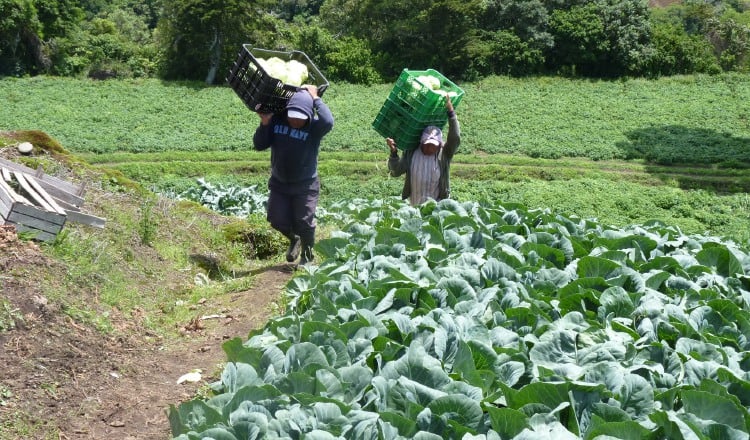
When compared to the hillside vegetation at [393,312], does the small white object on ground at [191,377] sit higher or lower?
lower

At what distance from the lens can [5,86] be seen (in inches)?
1356

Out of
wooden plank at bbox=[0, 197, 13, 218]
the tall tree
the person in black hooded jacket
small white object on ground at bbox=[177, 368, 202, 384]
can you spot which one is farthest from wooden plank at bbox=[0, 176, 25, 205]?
the tall tree

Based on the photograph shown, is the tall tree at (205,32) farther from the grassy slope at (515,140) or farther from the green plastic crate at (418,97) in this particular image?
the green plastic crate at (418,97)

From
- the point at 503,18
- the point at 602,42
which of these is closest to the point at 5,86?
the point at 503,18

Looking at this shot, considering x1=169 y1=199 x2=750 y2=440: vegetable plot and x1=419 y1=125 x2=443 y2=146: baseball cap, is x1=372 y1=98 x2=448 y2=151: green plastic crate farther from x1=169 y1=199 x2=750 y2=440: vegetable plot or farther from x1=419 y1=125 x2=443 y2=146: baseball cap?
x1=169 y1=199 x2=750 y2=440: vegetable plot

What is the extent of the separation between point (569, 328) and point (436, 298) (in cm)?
80

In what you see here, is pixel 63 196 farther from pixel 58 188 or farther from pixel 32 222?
pixel 32 222

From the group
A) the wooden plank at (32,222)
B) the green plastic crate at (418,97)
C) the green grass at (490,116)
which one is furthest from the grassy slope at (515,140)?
the wooden plank at (32,222)

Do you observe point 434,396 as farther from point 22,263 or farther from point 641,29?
point 641,29

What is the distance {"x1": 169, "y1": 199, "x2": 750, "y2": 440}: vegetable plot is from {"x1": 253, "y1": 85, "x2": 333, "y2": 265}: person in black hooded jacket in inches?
66.0

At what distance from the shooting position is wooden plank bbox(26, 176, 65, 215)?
22.8 feet

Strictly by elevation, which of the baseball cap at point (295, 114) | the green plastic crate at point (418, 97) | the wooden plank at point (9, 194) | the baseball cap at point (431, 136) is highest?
the green plastic crate at point (418, 97)

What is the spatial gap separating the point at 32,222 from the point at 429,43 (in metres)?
33.0

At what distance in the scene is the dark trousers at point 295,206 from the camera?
24.4 feet
